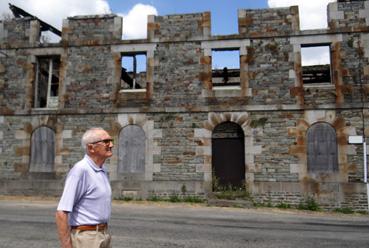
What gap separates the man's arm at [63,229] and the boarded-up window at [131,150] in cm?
1102

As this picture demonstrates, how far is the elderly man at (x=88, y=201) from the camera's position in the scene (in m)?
2.55

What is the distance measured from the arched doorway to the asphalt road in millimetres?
2109

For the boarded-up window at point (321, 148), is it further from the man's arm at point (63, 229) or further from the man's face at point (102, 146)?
the man's arm at point (63, 229)

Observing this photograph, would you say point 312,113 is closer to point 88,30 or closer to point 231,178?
point 231,178

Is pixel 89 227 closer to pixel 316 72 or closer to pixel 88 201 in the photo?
pixel 88 201

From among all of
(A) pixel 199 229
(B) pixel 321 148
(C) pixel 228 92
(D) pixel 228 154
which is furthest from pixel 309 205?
(A) pixel 199 229

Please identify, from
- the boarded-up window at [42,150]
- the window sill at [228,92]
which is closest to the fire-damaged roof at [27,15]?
the boarded-up window at [42,150]

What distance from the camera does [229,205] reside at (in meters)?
12.1

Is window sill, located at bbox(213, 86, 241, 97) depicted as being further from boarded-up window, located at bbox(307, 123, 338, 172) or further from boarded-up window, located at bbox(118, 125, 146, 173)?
boarded-up window, located at bbox(118, 125, 146, 173)

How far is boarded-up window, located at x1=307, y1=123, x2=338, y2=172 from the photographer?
12492mm

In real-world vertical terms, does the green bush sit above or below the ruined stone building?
below

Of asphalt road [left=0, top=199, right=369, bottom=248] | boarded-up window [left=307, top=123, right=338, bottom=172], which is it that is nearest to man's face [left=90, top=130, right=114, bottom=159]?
asphalt road [left=0, top=199, right=369, bottom=248]

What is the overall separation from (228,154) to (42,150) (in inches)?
294

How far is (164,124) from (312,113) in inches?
217
